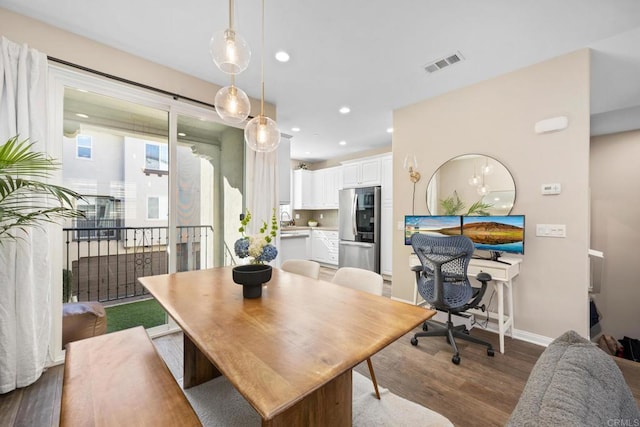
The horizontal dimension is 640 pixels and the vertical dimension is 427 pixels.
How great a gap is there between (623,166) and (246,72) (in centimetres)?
536

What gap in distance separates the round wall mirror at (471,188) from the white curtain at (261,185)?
79.5 inches

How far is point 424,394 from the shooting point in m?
1.77

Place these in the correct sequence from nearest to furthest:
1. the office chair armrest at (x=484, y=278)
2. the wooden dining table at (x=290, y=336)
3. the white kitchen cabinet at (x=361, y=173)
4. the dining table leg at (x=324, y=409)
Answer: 1. the wooden dining table at (x=290, y=336)
2. the dining table leg at (x=324, y=409)
3. the office chair armrest at (x=484, y=278)
4. the white kitchen cabinet at (x=361, y=173)

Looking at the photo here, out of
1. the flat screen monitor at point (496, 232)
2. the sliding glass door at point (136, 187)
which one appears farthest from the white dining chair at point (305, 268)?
the flat screen monitor at point (496, 232)

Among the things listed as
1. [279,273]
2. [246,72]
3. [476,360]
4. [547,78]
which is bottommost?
[476,360]

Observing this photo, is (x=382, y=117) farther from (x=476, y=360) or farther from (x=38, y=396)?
(x=38, y=396)

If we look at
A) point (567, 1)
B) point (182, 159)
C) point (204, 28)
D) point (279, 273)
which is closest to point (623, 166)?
point (567, 1)

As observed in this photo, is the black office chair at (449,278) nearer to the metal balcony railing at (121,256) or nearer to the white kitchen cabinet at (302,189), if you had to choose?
the metal balcony railing at (121,256)

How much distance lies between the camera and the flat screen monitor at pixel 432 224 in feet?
9.78

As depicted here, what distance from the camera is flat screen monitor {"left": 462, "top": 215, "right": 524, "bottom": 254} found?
254cm

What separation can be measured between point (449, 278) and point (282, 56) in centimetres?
255

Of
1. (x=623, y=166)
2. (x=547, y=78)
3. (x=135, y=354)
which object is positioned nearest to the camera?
(x=135, y=354)

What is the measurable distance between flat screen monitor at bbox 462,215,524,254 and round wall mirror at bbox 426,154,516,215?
112 mm

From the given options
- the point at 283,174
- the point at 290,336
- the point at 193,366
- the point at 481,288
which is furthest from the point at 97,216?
the point at 481,288
